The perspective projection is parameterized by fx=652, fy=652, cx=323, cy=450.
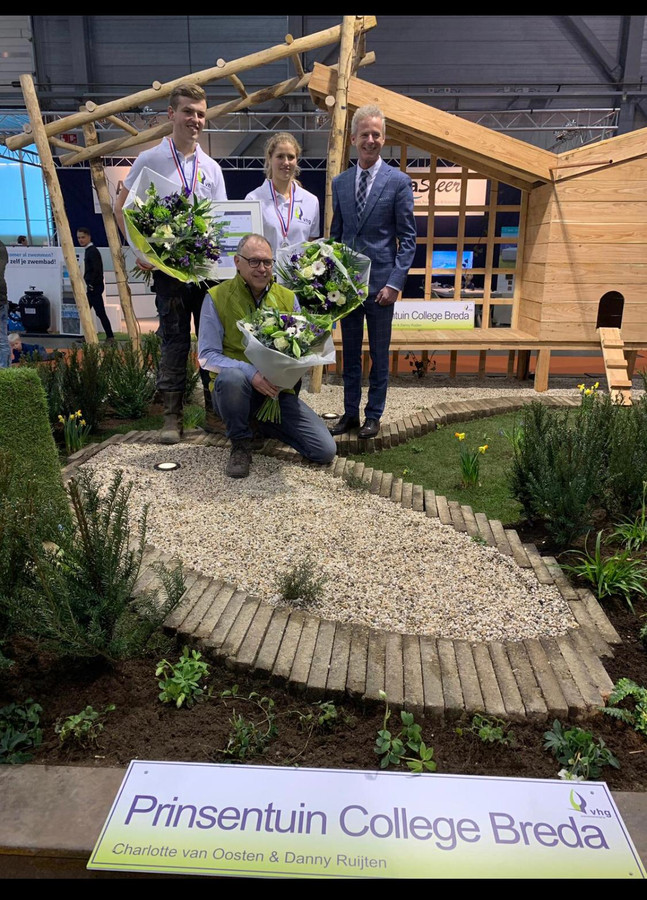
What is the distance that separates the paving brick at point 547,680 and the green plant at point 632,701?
0.47ft

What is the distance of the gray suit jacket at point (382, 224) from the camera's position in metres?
4.64

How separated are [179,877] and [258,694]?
0.68 m

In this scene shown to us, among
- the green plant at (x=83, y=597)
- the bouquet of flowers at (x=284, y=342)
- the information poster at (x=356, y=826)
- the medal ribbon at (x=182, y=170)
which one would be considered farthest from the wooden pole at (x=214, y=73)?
the information poster at (x=356, y=826)

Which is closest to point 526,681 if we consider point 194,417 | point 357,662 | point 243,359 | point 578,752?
point 578,752

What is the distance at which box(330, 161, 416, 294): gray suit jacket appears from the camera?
464 cm

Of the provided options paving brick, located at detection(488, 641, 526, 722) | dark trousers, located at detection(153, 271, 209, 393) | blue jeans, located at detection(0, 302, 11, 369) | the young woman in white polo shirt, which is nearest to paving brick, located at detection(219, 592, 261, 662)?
paving brick, located at detection(488, 641, 526, 722)

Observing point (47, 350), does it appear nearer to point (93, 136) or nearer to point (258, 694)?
point (93, 136)

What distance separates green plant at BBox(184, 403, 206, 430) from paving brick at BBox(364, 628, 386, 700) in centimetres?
301

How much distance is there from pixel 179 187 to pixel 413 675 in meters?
3.57

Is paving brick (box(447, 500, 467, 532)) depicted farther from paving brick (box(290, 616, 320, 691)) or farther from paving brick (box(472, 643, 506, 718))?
paving brick (box(290, 616, 320, 691))

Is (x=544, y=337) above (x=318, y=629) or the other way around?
above

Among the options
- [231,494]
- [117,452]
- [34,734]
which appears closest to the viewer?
[34,734]
